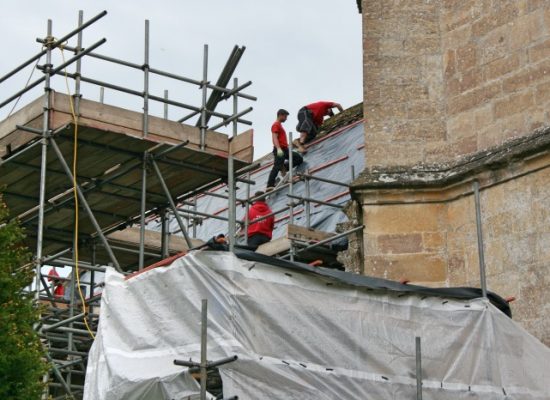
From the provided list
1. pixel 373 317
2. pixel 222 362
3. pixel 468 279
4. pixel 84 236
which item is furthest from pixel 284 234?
pixel 222 362

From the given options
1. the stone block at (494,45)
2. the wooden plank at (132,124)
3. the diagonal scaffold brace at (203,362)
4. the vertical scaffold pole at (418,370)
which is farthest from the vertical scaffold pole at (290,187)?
the diagonal scaffold brace at (203,362)

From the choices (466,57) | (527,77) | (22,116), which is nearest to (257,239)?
(466,57)

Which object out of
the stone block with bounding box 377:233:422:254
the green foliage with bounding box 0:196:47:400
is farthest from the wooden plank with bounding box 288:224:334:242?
the green foliage with bounding box 0:196:47:400

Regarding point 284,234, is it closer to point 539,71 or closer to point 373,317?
point 539,71

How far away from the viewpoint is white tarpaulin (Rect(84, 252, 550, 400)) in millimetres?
14805

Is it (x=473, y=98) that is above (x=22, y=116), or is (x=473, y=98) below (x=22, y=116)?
above

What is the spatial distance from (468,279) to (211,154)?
3.01 m

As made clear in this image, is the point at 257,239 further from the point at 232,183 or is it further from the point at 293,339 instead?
the point at 293,339

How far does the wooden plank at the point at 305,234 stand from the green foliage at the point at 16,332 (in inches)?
185

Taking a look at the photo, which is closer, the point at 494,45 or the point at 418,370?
the point at 418,370

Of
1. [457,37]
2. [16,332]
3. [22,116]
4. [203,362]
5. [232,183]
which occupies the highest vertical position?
[457,37]

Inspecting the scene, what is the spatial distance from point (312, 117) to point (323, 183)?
2.75 m

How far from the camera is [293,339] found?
15.2 meters

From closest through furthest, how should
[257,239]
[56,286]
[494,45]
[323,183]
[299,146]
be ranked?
[494,45]
[257,239]
[323,183]
[56,286]
[299,146]
